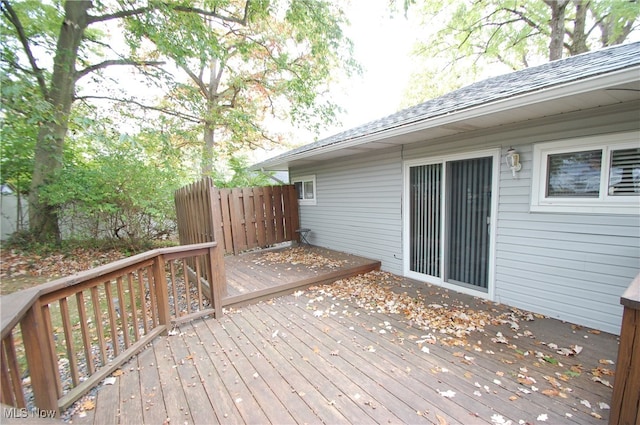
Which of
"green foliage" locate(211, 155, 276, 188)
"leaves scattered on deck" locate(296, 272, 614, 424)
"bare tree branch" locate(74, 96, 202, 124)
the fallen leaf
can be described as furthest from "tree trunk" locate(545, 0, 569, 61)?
"bare tree branch" locate(74, 96, 202, 124)

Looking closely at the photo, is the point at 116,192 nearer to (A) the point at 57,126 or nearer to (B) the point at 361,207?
(A) the point at 57,126

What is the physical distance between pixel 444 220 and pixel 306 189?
4201 millimetres

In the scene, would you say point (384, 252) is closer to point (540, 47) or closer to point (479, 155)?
point (479, 155)

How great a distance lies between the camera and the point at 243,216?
21.2 feet

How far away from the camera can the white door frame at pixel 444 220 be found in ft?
11.5

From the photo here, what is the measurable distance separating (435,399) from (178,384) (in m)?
2.04

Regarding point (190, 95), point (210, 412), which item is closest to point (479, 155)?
point (210, 412)

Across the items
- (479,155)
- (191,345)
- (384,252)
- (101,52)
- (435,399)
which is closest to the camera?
(435,399)

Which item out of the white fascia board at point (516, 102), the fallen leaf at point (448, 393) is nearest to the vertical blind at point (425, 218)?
the white fascia board at point (516, 102)

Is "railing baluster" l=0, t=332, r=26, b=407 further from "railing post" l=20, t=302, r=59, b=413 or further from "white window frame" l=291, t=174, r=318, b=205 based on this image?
"white window frame" l=291, t=174, r=318, b=205

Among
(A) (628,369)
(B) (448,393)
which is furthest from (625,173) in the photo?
(B) (448,393)

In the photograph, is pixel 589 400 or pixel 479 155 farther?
pixel 479 155

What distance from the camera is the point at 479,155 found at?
3.60 metres

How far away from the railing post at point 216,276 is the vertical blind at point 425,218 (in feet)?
10.5
